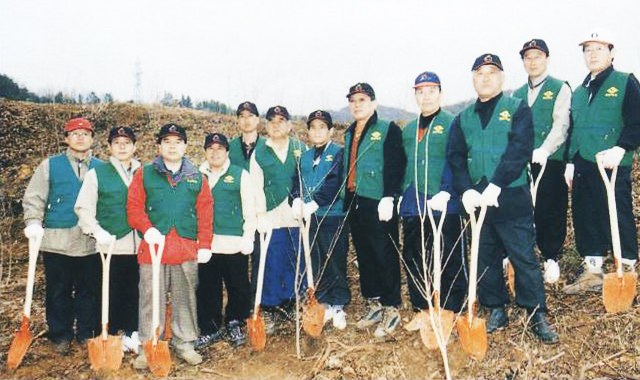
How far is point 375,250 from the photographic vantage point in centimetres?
439

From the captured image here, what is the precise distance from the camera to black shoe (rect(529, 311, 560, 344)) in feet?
12.1

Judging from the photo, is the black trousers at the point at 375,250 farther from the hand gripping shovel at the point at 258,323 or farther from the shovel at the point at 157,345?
the shovel at the point at 157,345

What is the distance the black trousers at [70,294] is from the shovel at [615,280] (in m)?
4.61

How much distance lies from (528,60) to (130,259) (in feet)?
14.0

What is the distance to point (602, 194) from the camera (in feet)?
13.9

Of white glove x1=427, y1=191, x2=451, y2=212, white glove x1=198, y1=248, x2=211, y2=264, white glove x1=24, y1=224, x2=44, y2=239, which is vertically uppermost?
white glove x1=427, y1=191, x2=451, y2=212

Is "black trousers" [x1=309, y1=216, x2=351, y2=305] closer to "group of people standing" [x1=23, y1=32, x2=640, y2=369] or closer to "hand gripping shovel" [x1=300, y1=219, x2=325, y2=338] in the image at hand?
"group of people standing" [x1=23, y1=32, x2=640, y2=369]

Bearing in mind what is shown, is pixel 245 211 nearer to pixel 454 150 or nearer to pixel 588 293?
pixel 454 150

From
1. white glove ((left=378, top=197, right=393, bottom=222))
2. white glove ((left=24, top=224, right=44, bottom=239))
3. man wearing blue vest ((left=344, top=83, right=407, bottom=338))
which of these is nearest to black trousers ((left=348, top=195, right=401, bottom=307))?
man wearing blue vest ((left=344, top=83, right=407, bottom=338))

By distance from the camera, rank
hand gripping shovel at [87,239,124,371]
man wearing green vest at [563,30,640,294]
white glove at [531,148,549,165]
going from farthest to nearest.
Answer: white glove at [531,148,549,165] < man wearing green vest at [563,30,640,294] < hand gripping shovel at [87,239,124,371]

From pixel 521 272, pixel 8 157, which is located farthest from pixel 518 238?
pixel 8 157

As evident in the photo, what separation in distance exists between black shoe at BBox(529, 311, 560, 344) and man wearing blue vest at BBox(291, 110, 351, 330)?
5.64 ft

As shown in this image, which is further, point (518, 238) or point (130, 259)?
point (130, 259)

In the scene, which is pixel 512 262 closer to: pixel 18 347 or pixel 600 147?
pixel 600 147
